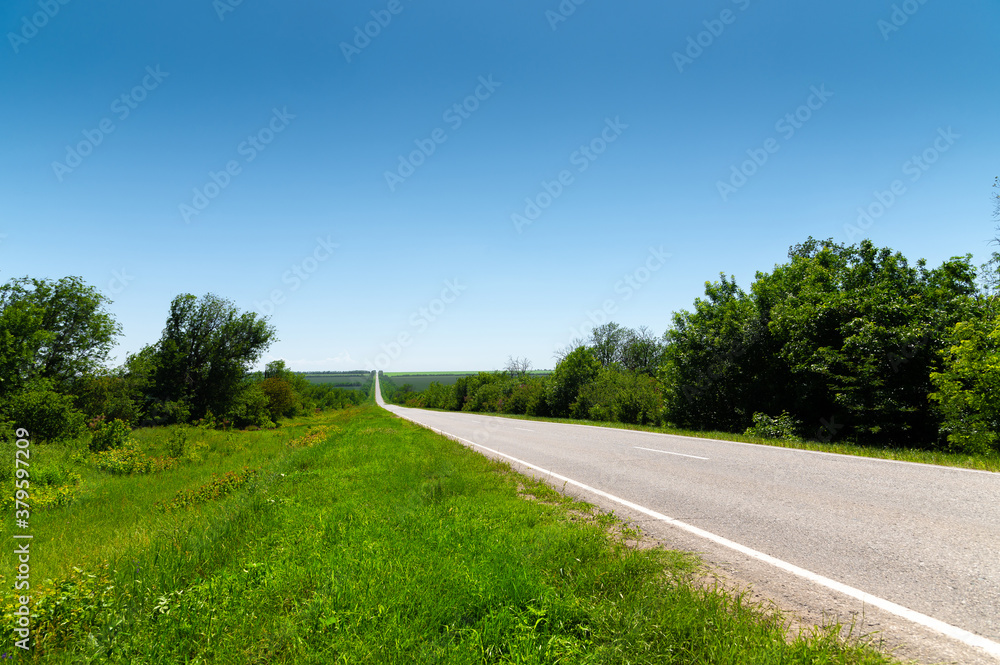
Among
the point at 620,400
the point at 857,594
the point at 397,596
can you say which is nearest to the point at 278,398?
the point at 620,400

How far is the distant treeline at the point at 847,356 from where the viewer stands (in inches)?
495

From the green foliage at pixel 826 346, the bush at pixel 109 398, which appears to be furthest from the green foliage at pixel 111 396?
the green foliage at pixel 826 346

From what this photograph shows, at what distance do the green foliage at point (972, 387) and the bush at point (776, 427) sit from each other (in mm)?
4255

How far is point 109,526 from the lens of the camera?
807cm

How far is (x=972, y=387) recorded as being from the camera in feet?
39.9

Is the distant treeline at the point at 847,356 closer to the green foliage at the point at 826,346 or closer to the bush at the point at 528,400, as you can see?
the green foliage at the point at 826,346

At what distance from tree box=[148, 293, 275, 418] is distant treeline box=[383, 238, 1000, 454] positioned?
155 ft

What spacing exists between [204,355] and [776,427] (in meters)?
54.5

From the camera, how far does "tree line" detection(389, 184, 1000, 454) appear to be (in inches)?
495

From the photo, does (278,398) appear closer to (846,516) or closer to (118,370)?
(118,370)

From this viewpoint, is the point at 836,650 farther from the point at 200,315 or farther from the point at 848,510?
the point at 200,315

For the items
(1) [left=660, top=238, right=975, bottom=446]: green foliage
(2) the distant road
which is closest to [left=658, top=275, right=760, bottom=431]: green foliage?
(1) [left=660, top=238, right=975, bottom=446]: green foliage

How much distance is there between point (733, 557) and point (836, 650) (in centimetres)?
163

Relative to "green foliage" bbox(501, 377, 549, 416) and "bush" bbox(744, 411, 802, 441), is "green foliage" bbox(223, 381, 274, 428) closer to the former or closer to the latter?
"green foliage" bbox(501, 377, 549, 416)
